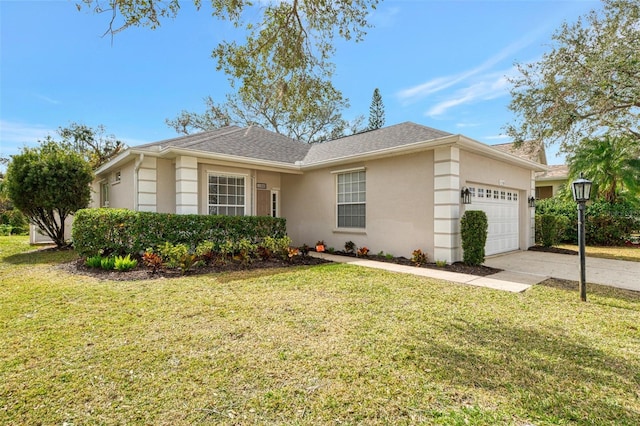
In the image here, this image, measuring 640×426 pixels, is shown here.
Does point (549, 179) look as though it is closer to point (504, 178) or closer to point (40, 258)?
point (504, 178)

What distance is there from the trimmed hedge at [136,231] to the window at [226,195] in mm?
1626

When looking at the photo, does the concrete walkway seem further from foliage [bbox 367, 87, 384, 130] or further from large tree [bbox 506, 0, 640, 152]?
foliage [bbox 367, 87, 384, 130]

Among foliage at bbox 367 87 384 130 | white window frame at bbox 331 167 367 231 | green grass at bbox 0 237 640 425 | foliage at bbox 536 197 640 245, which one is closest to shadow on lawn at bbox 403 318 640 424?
green grass at bbox 0 237 640 425

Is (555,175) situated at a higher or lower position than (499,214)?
higher

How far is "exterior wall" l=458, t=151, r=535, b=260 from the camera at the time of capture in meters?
8.80

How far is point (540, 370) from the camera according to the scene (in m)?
2.99

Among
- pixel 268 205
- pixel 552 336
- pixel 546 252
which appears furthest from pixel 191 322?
pixel 546 252

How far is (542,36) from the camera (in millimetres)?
10844

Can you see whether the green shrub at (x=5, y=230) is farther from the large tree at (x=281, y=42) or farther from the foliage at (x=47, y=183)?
the large tree at (x=281, y=42)

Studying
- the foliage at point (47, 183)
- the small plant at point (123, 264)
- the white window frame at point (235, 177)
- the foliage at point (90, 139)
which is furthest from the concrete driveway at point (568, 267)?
the foliage at point (90, 139)

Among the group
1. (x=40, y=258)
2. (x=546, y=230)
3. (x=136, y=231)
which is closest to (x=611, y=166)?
(x=546, y=230)

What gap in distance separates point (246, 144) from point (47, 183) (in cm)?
691

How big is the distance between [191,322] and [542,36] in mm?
13816

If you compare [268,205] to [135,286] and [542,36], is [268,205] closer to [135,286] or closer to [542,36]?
[135,286]
